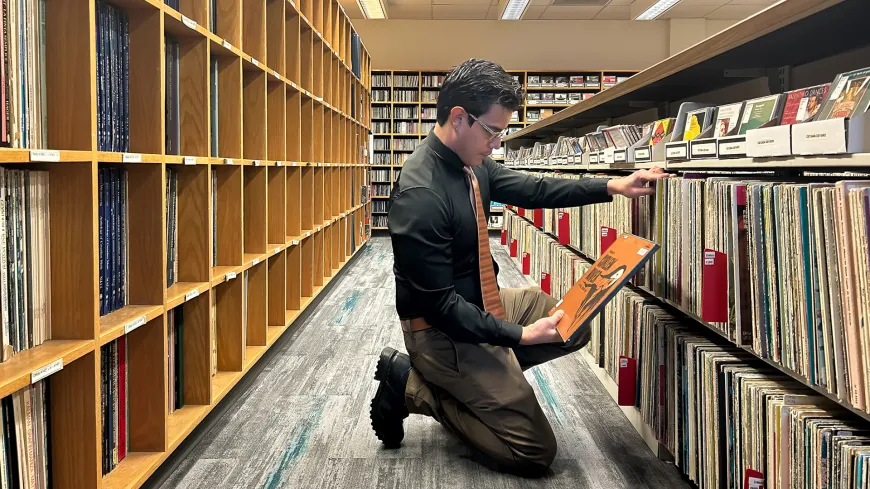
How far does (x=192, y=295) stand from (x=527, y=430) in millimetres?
1107

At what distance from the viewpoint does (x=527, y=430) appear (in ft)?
6.68

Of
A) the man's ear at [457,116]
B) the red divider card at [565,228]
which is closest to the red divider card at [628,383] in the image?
the man's ear at [457,116]

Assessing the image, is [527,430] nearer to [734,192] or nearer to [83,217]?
[734,192]

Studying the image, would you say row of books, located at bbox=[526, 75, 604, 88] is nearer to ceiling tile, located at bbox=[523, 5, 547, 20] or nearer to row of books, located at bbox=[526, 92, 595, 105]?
row of books, located at bbox=[526, 92, 595, 105]

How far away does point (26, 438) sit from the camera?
1490 millimetres

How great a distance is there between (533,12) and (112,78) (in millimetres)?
8819

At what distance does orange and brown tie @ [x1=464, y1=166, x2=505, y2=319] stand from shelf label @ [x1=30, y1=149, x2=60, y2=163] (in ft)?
3.88

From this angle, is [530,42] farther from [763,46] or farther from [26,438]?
[26,438]

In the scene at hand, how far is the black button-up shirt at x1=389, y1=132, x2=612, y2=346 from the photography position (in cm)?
195

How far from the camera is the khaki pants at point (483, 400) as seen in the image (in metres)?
2.04

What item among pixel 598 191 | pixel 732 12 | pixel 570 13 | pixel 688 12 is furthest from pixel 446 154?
pixel 732 12

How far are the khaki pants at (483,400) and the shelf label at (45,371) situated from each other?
103cm

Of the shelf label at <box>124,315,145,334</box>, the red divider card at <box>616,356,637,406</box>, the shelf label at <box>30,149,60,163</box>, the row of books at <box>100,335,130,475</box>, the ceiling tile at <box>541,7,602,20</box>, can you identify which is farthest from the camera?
the ceiling tile at <box>541,7,602,20</box>

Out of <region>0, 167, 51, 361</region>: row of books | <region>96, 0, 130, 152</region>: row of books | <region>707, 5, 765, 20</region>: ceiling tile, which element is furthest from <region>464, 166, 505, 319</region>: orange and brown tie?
<region>707, 5, 765, 20</region>: ceiling tile
